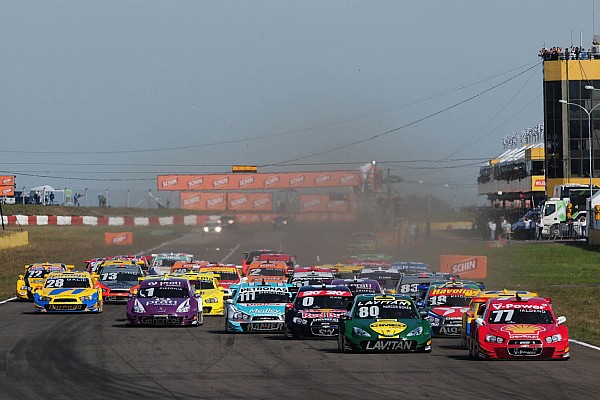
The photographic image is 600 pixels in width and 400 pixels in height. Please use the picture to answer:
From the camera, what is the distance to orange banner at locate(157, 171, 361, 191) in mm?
114331

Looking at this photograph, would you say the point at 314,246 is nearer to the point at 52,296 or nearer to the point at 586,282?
the point at 586,282

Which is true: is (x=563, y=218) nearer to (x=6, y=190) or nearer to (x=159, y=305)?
(x=6, y=190)

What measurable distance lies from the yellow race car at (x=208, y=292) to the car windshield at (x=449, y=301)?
10084 mm

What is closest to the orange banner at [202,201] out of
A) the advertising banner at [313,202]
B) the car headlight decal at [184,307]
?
the advertising banner at [313,202]

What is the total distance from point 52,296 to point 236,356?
15.1 m

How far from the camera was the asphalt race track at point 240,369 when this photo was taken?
17984mm

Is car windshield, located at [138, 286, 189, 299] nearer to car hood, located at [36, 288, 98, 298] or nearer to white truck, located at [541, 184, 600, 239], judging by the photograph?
car hood, located at [36, 288, 98, 298]

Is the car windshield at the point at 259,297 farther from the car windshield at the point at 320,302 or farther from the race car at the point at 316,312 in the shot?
the car windshield at the point at 320,302

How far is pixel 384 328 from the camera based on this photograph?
24.2 metres

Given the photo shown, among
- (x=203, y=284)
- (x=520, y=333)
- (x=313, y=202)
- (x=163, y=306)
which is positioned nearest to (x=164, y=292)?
(x=163, y=306)

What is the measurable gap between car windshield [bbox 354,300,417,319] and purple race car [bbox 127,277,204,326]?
30.3ft

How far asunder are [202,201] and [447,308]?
125140mm

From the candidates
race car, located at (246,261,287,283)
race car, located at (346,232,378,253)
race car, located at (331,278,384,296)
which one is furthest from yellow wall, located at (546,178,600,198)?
race car, located at (331,278,384,296)

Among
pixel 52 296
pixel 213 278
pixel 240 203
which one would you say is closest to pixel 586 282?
pixel 213 278
